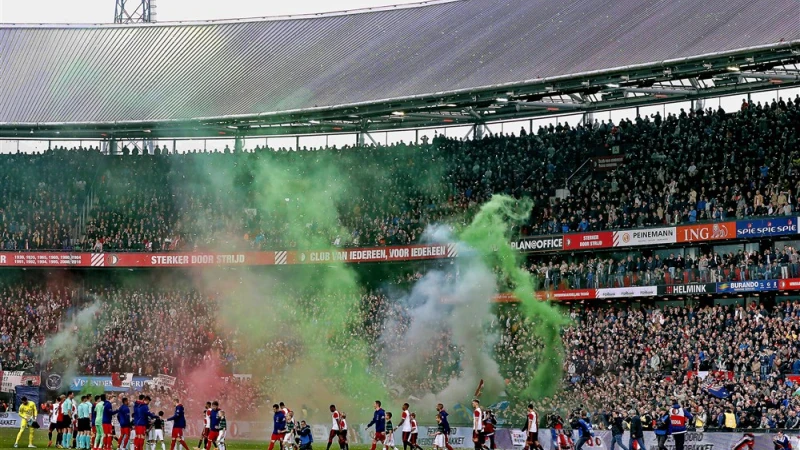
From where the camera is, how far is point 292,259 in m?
60.8

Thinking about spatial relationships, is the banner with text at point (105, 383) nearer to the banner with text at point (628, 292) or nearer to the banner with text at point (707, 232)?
the banner with text at point (628, 292)

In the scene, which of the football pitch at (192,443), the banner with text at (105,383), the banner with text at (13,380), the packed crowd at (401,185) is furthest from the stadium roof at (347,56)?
the football pitch at (192,443)

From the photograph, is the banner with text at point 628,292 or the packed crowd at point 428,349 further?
the banner with text at point 628,292

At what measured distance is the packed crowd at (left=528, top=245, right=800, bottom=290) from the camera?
47.2m

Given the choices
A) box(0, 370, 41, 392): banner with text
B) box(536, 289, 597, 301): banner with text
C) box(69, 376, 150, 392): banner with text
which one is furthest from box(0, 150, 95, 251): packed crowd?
box(536, 289, 597, 301): banner with text

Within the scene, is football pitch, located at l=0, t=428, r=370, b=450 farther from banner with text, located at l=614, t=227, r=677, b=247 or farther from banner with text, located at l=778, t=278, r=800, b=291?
banner with text, located at l=778, t=278, r=800, b=291

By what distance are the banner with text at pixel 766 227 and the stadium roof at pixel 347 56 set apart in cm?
646

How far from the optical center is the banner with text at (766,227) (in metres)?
46.8

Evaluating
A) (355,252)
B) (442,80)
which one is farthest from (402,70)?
(355,252)

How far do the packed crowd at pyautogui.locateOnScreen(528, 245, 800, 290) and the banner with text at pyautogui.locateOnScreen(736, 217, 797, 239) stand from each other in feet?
2.44

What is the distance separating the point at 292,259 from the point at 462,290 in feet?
32.9

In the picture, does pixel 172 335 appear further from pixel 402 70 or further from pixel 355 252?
pixel 402 70

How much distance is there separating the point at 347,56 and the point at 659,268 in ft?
75.6

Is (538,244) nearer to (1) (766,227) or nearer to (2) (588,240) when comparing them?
(2) (588,240)
